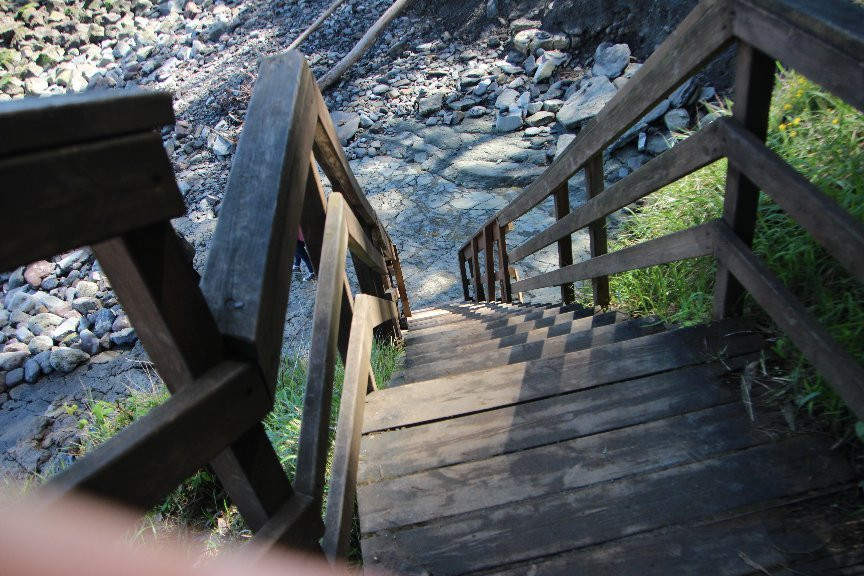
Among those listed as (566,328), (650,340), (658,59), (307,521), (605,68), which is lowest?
(605,68)

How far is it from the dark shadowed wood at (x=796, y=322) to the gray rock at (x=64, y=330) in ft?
32.2

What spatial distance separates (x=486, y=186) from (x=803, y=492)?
8414 mm

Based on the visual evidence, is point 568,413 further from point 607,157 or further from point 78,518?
point 607,157

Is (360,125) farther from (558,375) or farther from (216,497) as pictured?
(558,375)

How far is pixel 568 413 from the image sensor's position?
1.88 metres

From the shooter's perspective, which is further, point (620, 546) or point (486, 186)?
point (486, 186)

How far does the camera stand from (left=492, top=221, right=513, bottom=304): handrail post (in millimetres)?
5426

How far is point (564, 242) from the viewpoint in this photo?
3910 mm

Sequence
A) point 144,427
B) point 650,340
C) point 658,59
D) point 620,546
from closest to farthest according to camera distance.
Answer: point 144,427
point 620,546
point 658,59
point 650,340

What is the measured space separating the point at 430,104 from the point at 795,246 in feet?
32.5

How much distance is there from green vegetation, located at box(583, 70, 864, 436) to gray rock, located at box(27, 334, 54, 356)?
29.0 feet

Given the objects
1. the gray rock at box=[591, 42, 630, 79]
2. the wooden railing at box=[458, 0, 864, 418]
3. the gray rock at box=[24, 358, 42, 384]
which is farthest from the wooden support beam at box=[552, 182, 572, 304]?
the gray rock at box=[24, 358, 42, 384]

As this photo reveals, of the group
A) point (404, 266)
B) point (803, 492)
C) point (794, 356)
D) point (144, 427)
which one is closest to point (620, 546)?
point (803, 492)

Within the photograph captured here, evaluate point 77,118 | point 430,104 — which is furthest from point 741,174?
point 430,104
